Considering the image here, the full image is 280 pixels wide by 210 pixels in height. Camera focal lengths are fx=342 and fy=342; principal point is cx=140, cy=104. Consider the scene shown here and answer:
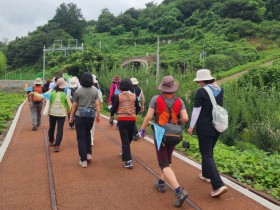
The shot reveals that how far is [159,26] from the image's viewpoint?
96250 millimetres

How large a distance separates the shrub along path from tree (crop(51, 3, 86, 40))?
89441 mm

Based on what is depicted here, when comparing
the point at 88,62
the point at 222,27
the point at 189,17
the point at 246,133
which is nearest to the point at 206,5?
the point at 189,17

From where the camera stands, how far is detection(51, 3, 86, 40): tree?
94.8 meters

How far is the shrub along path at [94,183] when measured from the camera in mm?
5301

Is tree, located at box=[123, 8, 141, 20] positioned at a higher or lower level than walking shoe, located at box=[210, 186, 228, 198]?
higher

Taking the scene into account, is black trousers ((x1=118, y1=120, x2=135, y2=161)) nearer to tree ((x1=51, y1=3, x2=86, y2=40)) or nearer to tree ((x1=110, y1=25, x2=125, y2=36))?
tree ((x1=51, y1=3, x2=86, y2=40))

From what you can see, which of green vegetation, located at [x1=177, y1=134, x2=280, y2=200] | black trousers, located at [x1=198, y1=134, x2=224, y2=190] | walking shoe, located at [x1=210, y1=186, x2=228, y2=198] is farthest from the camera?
green vegetation, located at [x1=177, y1=134, x2=280, y2=200]

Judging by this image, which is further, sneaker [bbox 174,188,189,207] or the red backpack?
the red backpack

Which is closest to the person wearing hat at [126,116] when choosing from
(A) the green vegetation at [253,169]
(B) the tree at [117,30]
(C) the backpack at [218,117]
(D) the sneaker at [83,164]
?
(D) the sneaker at [83,164]

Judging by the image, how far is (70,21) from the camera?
313 ft

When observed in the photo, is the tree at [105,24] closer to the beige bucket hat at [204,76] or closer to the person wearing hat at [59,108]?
the person wearing hat at [59,108]

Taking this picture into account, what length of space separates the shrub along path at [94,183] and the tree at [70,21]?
8944 cm

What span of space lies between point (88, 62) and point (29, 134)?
20.3 meters

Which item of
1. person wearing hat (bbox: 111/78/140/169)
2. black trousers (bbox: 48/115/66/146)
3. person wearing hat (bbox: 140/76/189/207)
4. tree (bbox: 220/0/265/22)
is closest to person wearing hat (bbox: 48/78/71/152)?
black trousers (bbox: 48/115/66/146)
